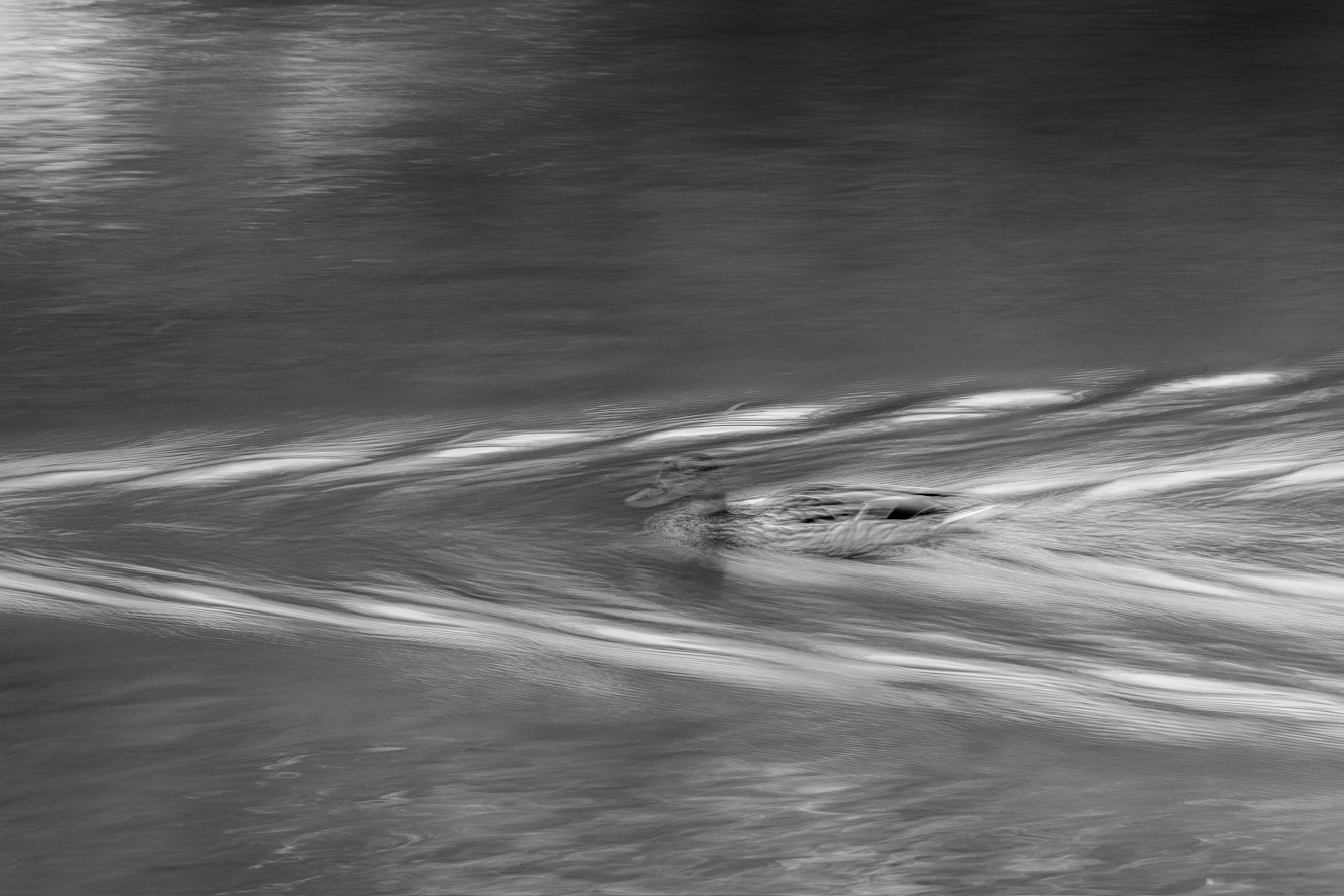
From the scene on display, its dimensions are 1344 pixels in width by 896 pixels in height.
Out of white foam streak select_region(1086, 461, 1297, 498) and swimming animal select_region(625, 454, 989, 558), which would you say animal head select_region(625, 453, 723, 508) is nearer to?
swimming animal select_region(625, 454, 989, 558)

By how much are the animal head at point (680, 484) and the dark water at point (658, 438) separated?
0.03m

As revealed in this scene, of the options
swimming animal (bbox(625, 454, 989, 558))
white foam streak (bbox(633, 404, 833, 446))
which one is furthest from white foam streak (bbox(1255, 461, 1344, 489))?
white foam streak (bbox(633, 404, 833, 446))

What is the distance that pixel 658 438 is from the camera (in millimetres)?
1963

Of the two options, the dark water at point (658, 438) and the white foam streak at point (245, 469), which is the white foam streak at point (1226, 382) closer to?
the dark water at point (658, 438)

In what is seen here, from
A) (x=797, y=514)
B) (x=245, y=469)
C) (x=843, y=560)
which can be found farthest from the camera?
(x=245, y=469)

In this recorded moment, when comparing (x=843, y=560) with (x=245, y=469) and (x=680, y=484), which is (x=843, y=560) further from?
(x=245, y=469)

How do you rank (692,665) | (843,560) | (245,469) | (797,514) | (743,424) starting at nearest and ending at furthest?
1. (692,665)
2. (843,560)
3. (797,514)
4. (245,469)
5. (743,424)

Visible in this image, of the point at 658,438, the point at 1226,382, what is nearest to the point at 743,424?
the point at 658,438

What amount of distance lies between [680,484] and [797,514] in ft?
0.44

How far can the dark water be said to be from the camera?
1.03 m

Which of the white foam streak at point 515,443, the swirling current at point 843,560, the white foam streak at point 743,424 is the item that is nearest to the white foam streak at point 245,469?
the swirling current at point 843,560

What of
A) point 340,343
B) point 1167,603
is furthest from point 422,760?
point 340,343

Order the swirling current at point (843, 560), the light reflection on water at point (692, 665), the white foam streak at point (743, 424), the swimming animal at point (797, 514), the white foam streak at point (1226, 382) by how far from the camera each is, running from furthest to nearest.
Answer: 1. the white foam streak at point (1226, 382)
2. the white foam streak at point (743, 424)
3. the swimming animal at point (797, 514)
4. the swirling current at point (843, 560)
5. the light reflection on water at point (692, 665)

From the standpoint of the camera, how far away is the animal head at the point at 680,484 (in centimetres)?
170
